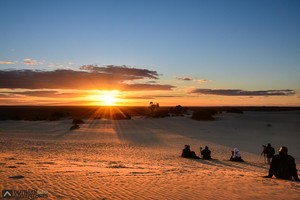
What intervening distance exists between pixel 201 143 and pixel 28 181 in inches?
888

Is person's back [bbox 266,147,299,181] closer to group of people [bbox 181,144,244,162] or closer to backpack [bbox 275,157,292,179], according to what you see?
backpack [bbox 275,157,292,179]

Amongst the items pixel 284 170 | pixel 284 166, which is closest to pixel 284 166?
pixel 284 166

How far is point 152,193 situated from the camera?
925 centimetres

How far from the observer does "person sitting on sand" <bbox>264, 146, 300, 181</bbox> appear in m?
11.8

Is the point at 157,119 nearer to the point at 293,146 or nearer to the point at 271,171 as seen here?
the point at 293,146

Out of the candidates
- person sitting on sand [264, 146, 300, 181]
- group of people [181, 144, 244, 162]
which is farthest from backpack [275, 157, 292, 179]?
group of people [181, 144, 244, 162]

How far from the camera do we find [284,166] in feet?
39.4

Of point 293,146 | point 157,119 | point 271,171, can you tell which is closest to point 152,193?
point 271,171

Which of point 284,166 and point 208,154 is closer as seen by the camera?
point 284,166

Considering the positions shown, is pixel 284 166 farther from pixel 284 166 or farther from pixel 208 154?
pixel 208 154

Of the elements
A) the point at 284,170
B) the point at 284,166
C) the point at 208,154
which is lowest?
the point at 208,154

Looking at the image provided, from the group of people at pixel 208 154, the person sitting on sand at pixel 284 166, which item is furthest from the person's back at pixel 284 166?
the group of people at pixel 208 154

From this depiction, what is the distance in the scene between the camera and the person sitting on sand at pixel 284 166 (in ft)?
38.9

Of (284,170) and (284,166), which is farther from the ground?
(284,166)
